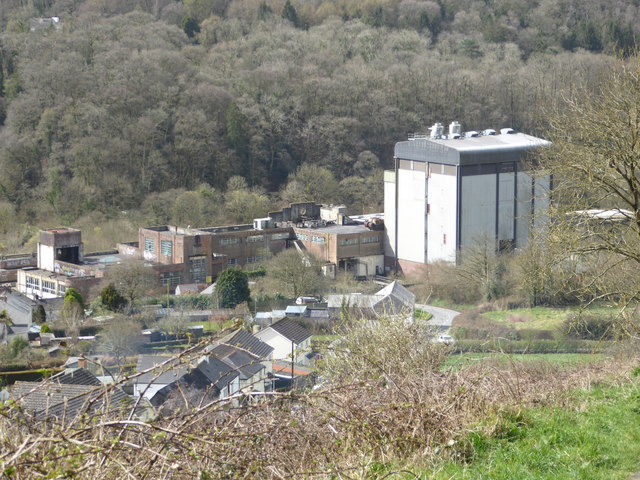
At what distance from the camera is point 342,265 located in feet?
81.4

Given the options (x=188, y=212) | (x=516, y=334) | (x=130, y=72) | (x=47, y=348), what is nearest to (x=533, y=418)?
(x=47, y=348)

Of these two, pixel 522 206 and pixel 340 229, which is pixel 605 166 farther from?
pixel 340 229

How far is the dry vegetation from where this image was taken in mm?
2689

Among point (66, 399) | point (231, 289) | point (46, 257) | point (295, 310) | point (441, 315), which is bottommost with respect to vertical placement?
point (441, 315)

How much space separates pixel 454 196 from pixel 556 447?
66.7 feet

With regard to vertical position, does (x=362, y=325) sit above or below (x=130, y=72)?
below

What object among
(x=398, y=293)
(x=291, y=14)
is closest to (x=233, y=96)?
(x=291, y=14)

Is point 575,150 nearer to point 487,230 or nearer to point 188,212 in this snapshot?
point 487,230

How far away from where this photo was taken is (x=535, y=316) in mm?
20031

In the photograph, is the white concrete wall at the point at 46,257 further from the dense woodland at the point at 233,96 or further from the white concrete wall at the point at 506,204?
the white concrete wall at the point at 506,204

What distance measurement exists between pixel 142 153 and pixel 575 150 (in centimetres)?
2516

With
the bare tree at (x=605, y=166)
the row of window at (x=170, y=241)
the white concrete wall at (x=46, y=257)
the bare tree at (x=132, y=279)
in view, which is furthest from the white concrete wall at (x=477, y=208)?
the bare tree at (x=605, y=166)

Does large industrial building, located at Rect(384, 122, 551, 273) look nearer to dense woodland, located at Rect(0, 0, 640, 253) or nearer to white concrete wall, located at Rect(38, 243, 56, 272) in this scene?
dense woodland, located at Rect(0, 0, 640, 253)

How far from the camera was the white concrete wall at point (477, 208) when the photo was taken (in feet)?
79.1
